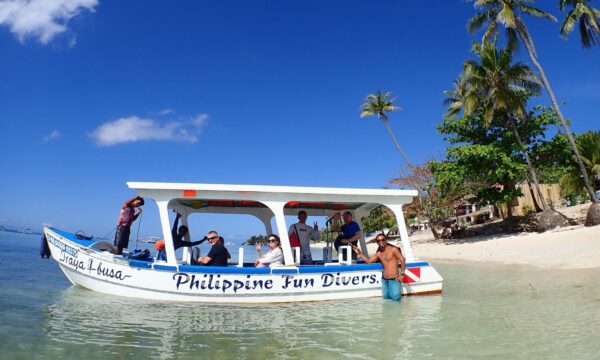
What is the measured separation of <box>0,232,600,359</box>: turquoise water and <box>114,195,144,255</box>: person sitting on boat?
3.78 ft

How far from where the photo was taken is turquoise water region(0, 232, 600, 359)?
5352 millimetres

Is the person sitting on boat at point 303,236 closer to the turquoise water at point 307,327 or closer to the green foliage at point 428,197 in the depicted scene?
the turquoise water at point 307,327

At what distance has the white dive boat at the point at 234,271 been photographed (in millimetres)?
8336

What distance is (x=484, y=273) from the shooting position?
14.9 m

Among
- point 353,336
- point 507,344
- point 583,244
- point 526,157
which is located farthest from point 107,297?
point 526,157

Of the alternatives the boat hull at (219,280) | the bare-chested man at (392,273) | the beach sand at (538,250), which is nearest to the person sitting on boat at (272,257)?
the boat hull at (219,280)

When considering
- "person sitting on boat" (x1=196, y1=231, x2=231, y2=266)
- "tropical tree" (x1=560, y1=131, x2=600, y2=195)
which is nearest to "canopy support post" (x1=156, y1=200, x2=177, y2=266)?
"person sitting on boat" (x1=196, y1=231, x2=231, y2=266)

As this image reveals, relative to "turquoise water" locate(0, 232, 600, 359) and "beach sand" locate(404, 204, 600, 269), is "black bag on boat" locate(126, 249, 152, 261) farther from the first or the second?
"beach sand" locate(404, 204, 600, 269)

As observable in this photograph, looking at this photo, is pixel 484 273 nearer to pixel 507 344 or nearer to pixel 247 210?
pixel 247 210

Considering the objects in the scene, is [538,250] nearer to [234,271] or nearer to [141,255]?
[234,271]

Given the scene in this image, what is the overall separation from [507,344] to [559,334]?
103 cm

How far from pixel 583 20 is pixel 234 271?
1004 inches

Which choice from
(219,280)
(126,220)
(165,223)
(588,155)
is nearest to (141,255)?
(126,220)

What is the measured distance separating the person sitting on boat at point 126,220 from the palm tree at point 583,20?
81.6 feet
